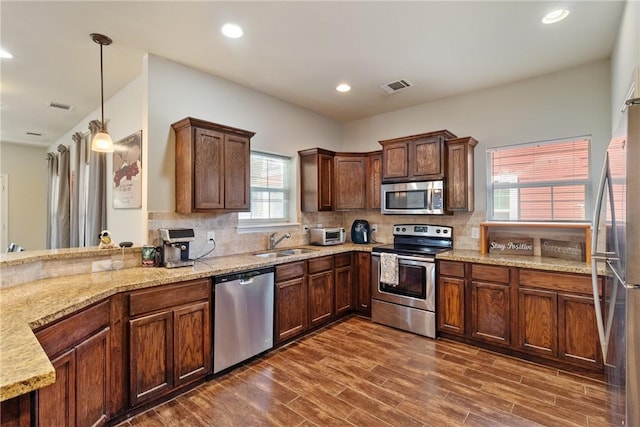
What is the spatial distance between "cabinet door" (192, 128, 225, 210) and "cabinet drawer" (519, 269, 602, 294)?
3.00 metres

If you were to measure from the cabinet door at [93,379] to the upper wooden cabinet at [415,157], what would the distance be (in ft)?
11.2

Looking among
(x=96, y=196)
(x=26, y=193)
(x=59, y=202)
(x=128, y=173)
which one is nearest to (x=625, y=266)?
(x=128, y=173)

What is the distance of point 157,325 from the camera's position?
222cm

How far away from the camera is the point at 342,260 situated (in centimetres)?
396

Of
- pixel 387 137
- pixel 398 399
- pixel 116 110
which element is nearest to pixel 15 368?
pixel 398 399

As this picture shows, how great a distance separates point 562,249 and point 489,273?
0.79m

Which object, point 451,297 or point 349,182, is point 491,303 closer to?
point 451,297

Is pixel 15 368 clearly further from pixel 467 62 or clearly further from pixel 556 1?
pixel 467 62

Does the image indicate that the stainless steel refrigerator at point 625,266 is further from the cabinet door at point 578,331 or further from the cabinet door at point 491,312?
the cabinet door at point 491,312

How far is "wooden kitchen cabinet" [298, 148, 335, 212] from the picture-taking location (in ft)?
13.9

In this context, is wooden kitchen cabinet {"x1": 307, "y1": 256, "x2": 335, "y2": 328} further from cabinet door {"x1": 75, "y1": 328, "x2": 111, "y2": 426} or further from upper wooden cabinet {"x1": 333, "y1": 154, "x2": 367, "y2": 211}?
cabinet door {"x1": 75, "y1": 328, "x2": 111, "y2": 426}

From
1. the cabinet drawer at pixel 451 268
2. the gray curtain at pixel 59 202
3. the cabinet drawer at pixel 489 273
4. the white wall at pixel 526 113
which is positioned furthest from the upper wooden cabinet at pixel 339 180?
the gray curtain at pixel 59 202

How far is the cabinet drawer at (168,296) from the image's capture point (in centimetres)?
213

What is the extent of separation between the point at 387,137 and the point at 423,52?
181cm
